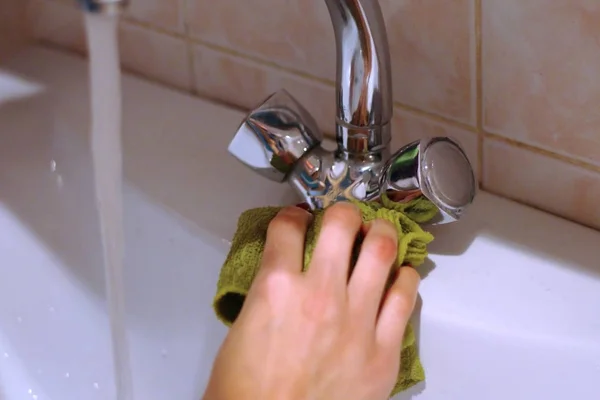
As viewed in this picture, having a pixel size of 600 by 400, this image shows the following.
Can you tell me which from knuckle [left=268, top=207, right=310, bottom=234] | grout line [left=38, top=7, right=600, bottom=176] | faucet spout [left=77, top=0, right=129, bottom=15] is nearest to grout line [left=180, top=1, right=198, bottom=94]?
grout line [left=38, top=7, right=600, bottom=176]

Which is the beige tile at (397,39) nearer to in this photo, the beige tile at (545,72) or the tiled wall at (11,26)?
the beige tile at (545,72)

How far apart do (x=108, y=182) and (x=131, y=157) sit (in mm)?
221

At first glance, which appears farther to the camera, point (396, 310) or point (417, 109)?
point (417, 109)

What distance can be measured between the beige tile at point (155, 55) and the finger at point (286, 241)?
0.84ft

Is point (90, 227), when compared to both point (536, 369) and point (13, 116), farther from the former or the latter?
point (536, 369)

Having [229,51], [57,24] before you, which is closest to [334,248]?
[229,51]

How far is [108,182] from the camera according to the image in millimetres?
387

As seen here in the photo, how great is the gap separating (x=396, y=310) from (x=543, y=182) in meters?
0.15

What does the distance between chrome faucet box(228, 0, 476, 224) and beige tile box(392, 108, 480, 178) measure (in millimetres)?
51

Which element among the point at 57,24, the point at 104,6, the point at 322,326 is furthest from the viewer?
the point at 57,24

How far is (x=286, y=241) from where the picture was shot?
1.42 ft

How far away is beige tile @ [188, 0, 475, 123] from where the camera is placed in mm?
479

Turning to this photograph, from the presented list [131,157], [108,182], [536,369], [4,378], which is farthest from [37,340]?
[536,369]

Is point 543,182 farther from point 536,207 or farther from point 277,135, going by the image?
point 277,135
